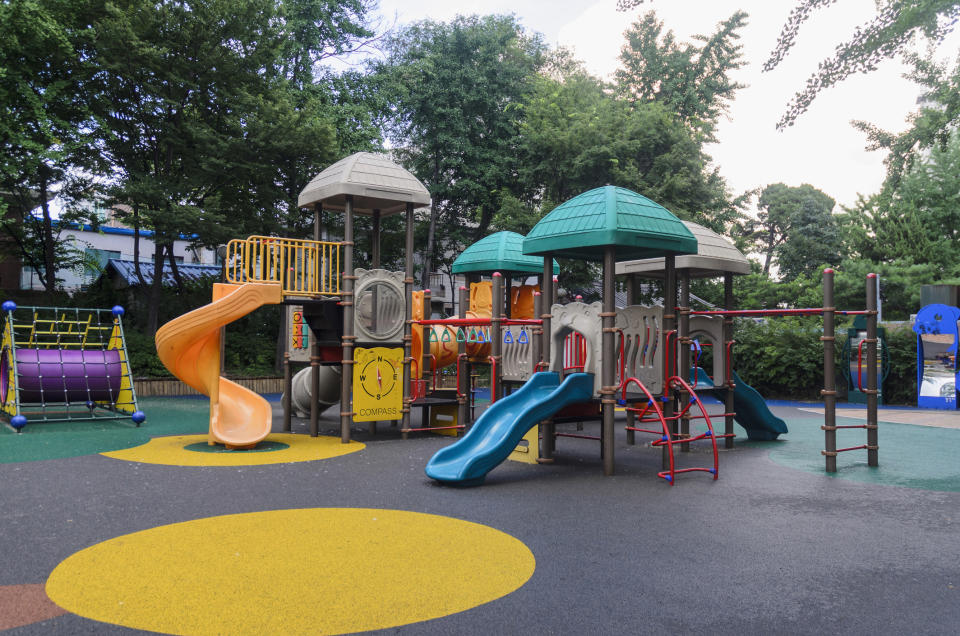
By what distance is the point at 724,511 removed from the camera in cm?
596

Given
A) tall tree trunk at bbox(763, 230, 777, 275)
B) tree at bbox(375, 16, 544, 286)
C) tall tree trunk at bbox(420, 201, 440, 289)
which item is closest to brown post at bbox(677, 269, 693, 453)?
tree at bbox(375, 16, 544, 286)

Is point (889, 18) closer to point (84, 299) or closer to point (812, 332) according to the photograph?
point (812, 332)

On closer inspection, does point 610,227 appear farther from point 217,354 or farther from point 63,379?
point 63,379

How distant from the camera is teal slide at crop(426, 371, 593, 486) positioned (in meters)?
6.97

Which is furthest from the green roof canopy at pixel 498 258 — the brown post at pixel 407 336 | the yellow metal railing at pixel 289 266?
the yellow metal railing at pixel 289 266

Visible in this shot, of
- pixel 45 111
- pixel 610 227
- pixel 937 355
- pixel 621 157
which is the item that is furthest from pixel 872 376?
pixel 45 111

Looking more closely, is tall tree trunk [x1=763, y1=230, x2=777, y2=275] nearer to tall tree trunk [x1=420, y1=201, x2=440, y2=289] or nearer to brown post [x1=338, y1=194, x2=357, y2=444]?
tall tree trunk [x1=420, y1=201, x2=440, y2=289]

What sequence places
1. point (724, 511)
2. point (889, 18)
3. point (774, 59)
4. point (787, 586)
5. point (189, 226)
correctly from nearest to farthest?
point (787, 586) < point (724, 511) < point (889, 18) < point (774, 59) < point (189, 226)

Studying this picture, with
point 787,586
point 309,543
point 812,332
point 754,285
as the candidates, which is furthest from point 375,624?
point 754,285

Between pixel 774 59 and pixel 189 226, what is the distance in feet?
47.2

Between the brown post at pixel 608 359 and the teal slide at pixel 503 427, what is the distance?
28 centimetres

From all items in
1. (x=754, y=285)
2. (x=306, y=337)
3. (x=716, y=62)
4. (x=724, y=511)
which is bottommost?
(x=724, y=511)

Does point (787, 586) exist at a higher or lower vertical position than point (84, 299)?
lower

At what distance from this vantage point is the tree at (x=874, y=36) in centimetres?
693
